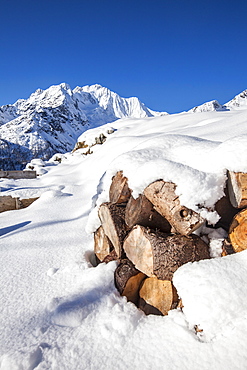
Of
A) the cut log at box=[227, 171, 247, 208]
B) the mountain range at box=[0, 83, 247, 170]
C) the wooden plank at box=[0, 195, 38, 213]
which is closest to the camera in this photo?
the cut log at box=[227, 171, 247, 208]

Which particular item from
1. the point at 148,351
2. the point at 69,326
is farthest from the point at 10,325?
the point at 148,351

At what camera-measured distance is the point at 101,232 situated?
7.72 ft

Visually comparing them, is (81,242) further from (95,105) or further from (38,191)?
(95,105)

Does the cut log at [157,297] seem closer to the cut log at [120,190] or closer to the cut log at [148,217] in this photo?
the cut log at [148,217]

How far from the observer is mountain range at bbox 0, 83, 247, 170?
7581cm

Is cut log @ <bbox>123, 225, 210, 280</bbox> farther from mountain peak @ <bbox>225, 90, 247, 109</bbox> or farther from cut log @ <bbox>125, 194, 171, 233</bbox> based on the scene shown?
mountain peak @ <bbox>225, 90, 247, 109</bbox>

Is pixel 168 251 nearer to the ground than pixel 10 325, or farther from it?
farther from it

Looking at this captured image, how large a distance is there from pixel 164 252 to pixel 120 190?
739 mm

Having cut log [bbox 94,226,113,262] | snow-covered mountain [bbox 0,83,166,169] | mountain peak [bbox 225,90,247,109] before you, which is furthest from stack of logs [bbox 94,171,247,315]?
mountain peak [bbox 225,90,247,109]

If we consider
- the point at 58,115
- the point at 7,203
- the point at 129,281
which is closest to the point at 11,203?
the point at 7,203

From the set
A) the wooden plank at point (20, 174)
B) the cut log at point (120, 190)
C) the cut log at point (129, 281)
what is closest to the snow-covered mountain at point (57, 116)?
the wooden plank at point (20, 174)

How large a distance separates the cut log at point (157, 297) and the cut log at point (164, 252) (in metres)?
0.07

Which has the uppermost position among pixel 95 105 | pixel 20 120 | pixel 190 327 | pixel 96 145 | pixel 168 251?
pixel 95 105

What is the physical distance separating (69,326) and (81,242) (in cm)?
124
